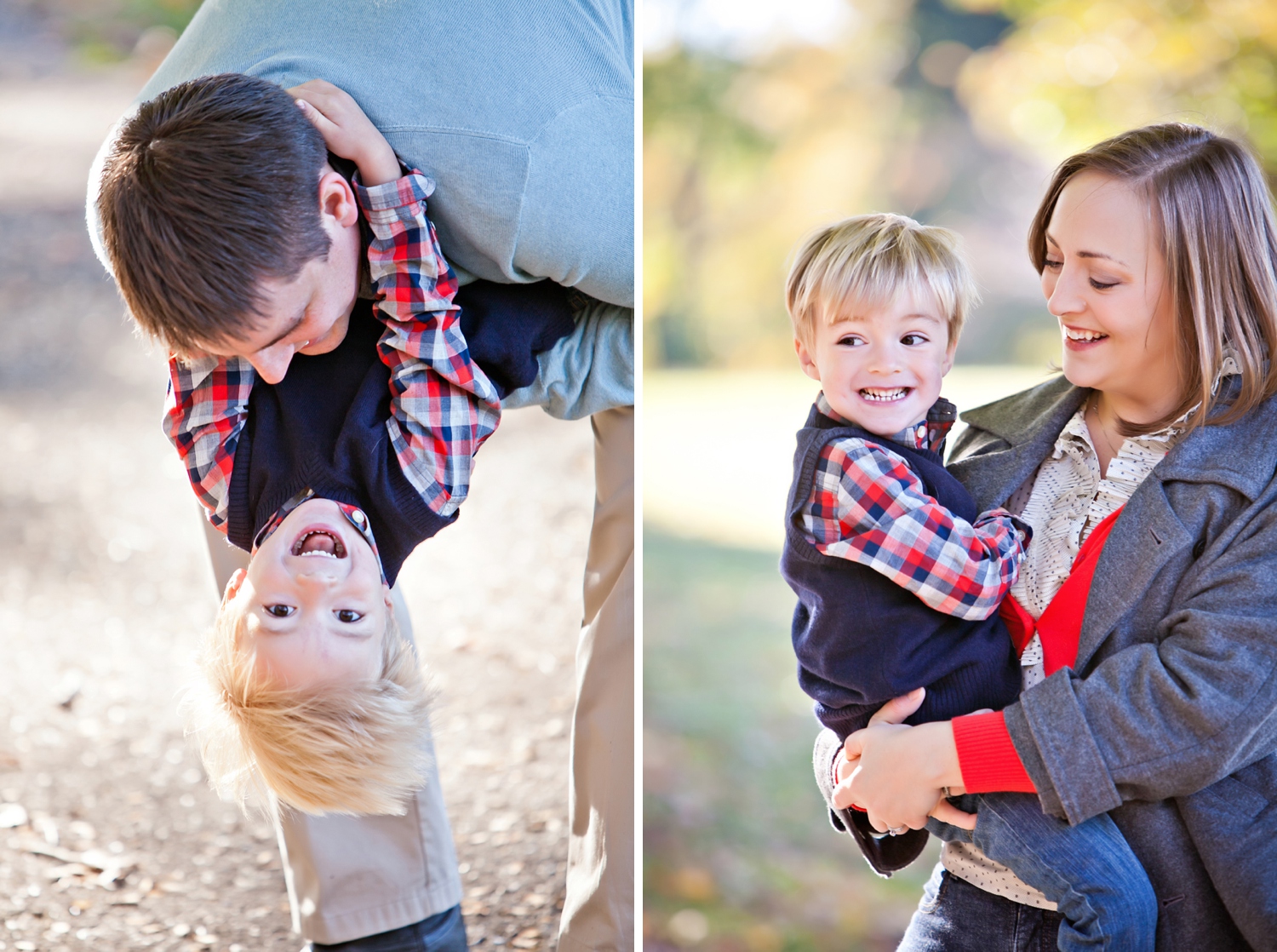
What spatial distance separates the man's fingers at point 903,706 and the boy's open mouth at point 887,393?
354mm

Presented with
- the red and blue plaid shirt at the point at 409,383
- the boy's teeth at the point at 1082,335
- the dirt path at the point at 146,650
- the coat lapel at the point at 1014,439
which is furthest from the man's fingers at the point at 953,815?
the dirt path at the point at 146,650

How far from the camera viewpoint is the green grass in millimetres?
3709

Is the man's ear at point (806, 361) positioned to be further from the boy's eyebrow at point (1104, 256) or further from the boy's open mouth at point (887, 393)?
the boy's eyebrow at point (1104, 256)

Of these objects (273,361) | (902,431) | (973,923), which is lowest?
(973,923)

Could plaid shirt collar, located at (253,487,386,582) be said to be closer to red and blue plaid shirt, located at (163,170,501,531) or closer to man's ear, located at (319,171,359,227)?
red and blue plaid shirt, located at (163,170,501,531)

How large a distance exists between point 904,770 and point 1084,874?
22 centimetres

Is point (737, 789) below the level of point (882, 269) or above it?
below

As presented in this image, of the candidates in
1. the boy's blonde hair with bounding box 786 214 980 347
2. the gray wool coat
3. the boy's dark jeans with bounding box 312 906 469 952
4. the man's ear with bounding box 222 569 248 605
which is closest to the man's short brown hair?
the man's ear with bounding box 222 569 248 605

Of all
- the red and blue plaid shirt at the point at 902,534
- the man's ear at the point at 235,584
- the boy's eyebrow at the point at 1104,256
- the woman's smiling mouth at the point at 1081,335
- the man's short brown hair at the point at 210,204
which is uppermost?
the man's short brown hair at the point at 210,204

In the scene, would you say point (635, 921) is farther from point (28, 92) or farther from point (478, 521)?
point (28, 92)

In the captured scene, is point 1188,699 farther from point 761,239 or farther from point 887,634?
point 761,239

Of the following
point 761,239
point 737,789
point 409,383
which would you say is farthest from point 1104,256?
point 761,239

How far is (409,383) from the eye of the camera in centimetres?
134

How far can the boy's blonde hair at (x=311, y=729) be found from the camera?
1360 millimetres
